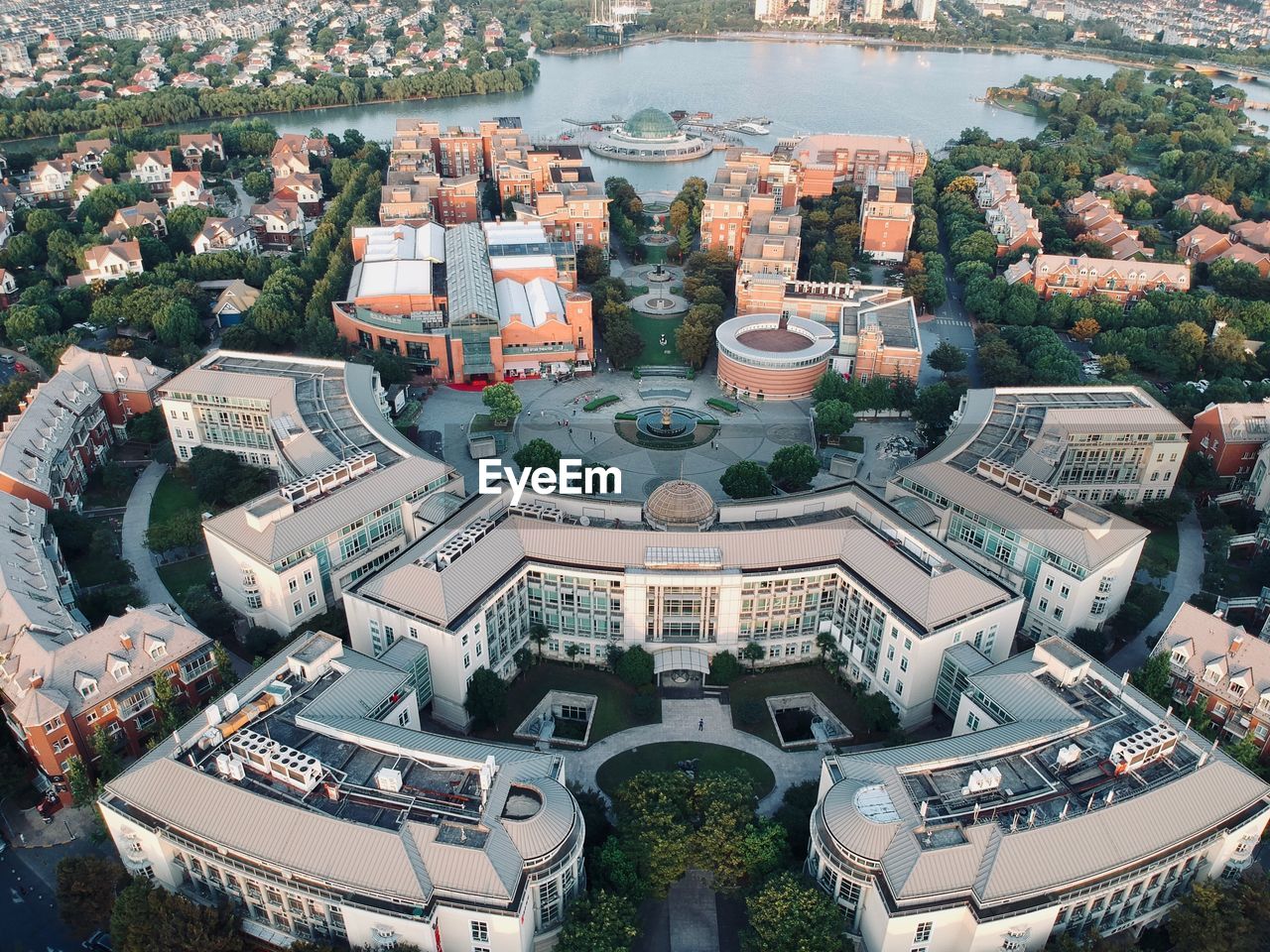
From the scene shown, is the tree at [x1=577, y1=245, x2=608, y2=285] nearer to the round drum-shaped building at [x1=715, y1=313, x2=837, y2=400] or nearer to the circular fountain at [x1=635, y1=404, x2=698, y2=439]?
the round drum-shaped building at [x1=715, y1=313, x2=837, y2=400]

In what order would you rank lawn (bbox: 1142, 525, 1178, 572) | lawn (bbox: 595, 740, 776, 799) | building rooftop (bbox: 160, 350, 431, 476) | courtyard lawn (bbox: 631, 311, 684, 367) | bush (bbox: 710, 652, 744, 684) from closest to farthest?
1. lawn (bbox: 595, 740, 776, 799)
2. bush (bbox: 710, 652, 744, 684)
3. building rooftop (bbox: 160, 350, 431, 476)
4. lawn (bbox: 1142, 525, 1178, 572)
5. courtyard lawn (bbox: 631, 311, 684, 367)

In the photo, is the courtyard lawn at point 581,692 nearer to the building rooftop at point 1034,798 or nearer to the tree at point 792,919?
the building rooftop at point 1034,798

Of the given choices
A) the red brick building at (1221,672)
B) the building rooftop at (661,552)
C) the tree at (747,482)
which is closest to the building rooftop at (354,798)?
the building rooftop at (661,552)

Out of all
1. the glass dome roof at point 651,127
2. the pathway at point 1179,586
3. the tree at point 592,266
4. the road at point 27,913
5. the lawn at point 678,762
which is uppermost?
the glass dome roof at point 651,127

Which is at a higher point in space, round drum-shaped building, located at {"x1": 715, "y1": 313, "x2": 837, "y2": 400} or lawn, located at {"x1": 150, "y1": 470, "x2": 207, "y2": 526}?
round drum-shaped building, located at {"x1": 715, "y1": 313, "x2": 837, "y2": 400}

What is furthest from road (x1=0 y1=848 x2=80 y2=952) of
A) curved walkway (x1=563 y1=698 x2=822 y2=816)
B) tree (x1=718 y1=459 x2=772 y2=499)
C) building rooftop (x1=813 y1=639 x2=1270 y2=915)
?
tree (x1=718 y1=459 x2=772 y2=499)

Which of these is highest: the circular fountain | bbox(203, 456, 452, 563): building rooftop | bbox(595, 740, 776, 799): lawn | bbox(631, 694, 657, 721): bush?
bbox(203, 456, 452, 563): building rooftop
